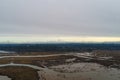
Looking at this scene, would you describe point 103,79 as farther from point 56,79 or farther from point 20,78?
point 20,78

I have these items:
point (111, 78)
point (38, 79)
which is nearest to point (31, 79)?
point (38, 79)

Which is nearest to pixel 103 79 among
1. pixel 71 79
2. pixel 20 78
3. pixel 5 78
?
pixel 71 79

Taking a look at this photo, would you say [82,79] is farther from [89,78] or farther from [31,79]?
[31,79]

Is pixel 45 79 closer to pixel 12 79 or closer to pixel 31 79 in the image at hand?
pixel 31 79

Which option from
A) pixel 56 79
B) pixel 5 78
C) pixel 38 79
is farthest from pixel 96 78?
pixel 5 78

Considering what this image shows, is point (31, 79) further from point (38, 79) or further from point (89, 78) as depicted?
point (89, 78)

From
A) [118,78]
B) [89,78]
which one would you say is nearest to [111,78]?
[118,78]
